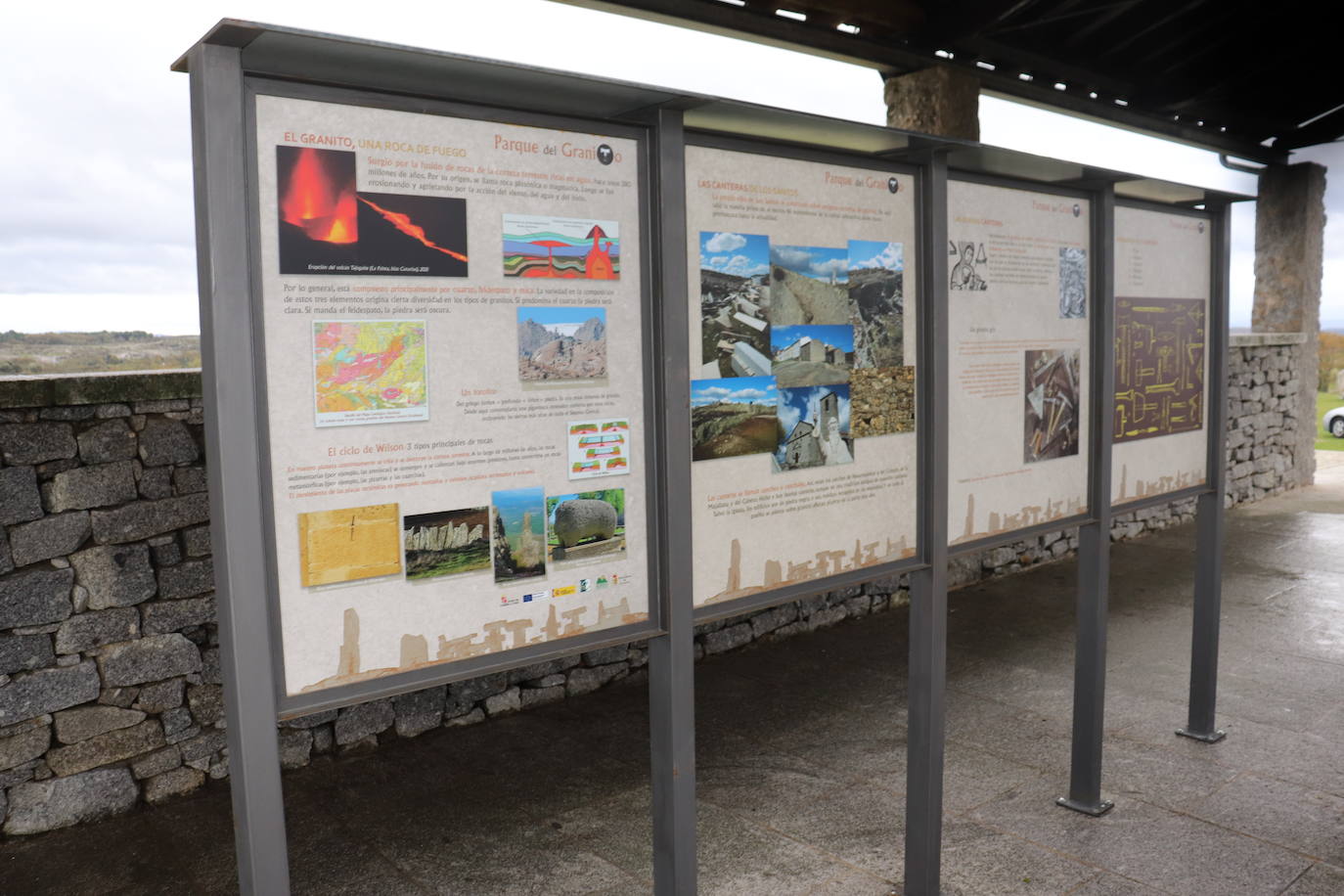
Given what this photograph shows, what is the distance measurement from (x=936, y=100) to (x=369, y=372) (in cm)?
546

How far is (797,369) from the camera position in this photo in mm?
2793

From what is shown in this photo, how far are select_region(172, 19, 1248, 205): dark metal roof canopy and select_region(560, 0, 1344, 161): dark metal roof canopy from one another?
261 centimetres

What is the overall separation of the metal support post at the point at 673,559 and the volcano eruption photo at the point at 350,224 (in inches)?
21.0

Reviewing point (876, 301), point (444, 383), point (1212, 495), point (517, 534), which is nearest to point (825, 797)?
point (876, 301)

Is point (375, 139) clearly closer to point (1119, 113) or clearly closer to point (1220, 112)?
point (1119, 113)

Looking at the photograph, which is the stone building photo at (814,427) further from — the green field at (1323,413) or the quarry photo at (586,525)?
the green field at (1323,413)

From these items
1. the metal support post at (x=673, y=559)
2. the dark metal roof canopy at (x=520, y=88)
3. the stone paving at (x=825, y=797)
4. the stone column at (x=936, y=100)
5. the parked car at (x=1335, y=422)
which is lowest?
the stone paving at (x=825, y=797)

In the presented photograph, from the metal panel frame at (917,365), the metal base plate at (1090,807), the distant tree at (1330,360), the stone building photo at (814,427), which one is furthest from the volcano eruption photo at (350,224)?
the distant tree at (1330,360)

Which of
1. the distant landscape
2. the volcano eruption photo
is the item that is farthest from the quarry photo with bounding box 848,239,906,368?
the distant landscape

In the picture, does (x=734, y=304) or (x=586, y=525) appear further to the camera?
(x=734, y=304)

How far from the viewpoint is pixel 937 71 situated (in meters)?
6.48

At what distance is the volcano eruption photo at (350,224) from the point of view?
1.92 meters

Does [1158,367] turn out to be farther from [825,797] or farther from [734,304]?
[734,304]

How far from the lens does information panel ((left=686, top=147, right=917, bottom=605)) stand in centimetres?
261
